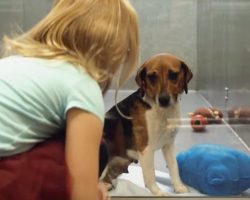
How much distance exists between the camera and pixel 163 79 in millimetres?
1509

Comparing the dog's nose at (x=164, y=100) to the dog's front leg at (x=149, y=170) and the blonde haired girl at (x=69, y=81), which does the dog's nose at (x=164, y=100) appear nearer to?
the dog's front leg at (x=149, y=170)

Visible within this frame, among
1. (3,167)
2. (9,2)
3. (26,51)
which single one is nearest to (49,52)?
(26,51)

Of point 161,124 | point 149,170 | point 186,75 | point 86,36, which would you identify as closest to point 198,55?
point 186,75

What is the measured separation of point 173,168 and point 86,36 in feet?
2.60

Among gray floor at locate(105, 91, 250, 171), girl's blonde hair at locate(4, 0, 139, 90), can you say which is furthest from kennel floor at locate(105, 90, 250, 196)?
girl's blonde hair at locate(4, 0, 139, 90)

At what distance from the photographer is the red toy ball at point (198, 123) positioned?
1.67m

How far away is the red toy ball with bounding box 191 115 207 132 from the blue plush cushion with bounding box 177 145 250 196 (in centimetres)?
8

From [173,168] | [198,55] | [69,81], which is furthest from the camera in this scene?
[198,55]

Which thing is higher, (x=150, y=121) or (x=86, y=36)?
(x=86, y=36)

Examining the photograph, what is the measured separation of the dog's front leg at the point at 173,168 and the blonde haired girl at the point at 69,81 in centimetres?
70

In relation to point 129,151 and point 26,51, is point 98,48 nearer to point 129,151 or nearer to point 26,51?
point 26,51

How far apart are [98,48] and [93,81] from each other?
74mm

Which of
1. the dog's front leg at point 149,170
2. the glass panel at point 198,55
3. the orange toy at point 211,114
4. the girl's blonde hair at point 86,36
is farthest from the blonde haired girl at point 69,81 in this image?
the orange toy at point 211,114

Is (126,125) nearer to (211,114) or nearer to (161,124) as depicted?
(161,124)
